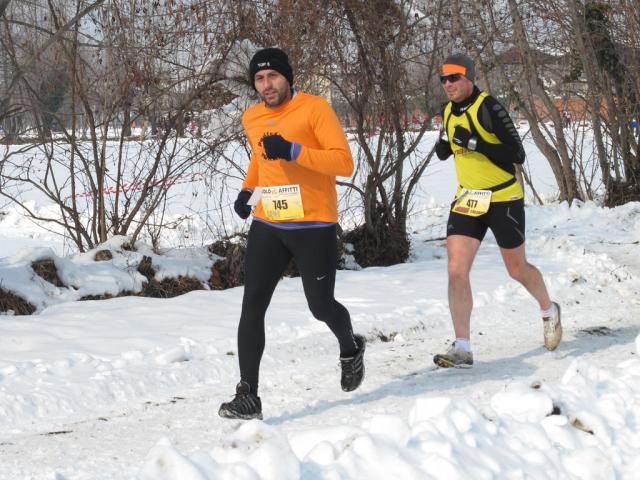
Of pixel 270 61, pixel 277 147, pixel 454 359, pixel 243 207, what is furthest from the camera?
pixel 454 359

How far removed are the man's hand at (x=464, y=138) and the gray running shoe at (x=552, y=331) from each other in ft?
4.48

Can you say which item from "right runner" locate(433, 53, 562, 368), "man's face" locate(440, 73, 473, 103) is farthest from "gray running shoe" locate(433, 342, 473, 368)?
"man's face" locate(440, 73, 473, 103)

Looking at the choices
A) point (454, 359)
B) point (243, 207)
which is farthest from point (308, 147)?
point (454, 359)

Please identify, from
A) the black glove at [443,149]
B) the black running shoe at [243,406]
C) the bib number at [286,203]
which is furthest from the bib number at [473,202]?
the black running shoe at [243,406]

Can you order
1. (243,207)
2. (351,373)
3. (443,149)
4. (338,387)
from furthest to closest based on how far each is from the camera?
(443,149), (338,387), (351,373), (243,207)

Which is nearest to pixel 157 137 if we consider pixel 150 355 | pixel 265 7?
pixel 265 7

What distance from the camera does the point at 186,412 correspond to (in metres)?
5.01

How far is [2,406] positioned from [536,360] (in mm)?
3127

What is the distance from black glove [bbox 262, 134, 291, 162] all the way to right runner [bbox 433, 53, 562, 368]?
1.44m

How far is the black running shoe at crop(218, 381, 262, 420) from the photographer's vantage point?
4602 mm

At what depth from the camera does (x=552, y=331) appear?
6.12m

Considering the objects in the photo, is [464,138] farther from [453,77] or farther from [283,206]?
[283,206]

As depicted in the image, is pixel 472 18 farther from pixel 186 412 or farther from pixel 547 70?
pixel 186 412

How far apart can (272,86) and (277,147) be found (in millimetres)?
377
